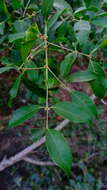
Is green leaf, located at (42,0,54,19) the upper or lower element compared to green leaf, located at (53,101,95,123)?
upper

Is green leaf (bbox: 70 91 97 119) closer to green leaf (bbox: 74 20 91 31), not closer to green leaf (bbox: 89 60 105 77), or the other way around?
green leaf (bbox: 89 60 105 77)

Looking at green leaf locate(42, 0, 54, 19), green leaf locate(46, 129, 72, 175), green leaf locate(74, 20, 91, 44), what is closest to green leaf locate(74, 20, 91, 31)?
green leaf locate(74, 20, 91, 44)

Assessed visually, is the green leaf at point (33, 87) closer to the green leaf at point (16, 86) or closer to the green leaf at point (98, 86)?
the green leaf at point (16, 86)

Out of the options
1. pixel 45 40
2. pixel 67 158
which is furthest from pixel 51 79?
pixel 67 158

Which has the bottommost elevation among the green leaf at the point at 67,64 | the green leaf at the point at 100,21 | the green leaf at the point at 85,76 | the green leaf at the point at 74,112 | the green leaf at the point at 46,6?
the green leaf at the point at 74,112

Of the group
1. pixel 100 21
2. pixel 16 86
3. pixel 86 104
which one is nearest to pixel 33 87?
pixel 16 86

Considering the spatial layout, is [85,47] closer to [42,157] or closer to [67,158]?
[67,158]

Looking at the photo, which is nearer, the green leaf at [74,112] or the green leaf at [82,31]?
the green leaf at [74,112]

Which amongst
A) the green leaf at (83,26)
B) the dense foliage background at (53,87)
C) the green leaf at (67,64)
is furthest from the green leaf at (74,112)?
the green leaf at (83,26)
